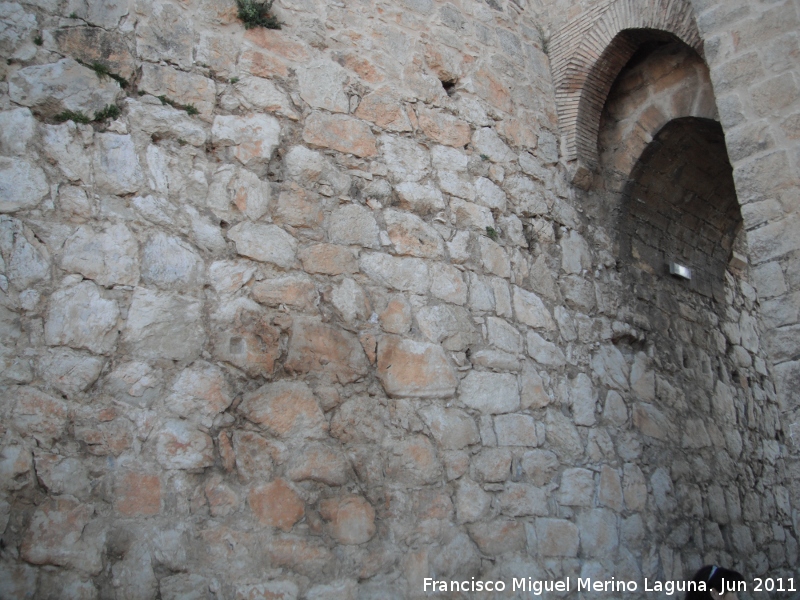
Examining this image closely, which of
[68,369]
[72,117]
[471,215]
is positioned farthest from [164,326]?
[471,215]

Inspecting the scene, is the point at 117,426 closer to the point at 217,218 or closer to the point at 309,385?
the point at 309,385

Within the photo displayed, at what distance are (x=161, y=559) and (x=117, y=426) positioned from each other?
18.5 inches

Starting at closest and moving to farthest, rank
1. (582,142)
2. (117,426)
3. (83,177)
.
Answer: (117,426) < (83,177) < (582,142)

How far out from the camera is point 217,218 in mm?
2711

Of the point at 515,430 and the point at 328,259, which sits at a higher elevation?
the point at 328,259

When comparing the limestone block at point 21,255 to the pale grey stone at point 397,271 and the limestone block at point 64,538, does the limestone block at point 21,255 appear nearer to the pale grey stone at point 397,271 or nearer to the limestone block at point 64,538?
the limestone block at point 64,538

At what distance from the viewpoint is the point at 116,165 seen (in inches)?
101

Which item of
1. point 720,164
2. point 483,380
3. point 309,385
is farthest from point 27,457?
point 720,164

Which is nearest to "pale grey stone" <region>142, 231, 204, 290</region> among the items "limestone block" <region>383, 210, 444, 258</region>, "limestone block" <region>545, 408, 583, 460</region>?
"limestone block" <region>383, 210, 444, 258</region>

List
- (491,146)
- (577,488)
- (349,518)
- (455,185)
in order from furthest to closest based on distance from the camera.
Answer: (491,146) → (455,185) → (577,488) → (349,518)

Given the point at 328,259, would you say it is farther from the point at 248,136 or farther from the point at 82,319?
the point at 82,319

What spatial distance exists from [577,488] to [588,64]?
8.44 ft

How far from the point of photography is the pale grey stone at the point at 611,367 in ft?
12.2

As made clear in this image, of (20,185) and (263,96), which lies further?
(263,96)
